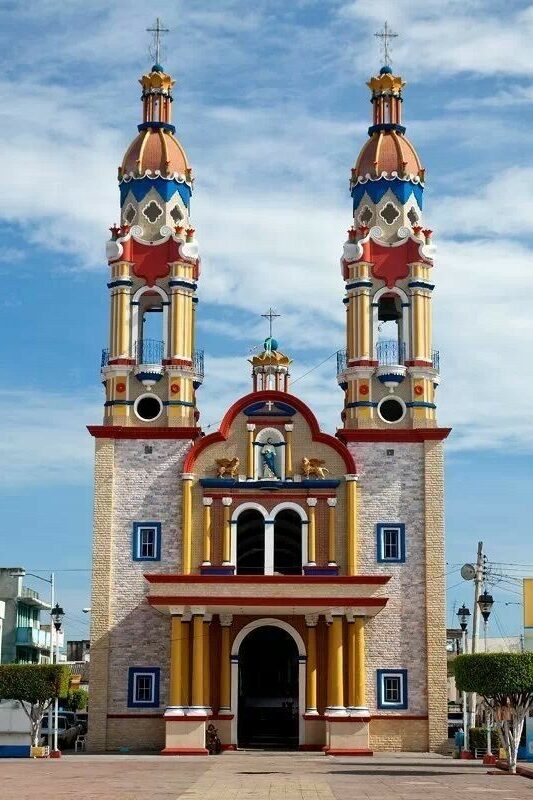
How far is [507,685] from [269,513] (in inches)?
535

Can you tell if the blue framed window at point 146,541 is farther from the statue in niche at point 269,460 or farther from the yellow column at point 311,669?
the yellow column at point 311,669

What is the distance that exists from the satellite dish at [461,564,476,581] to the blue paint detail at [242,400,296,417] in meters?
9.48

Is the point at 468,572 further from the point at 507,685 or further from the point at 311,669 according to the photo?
the point at 507,685

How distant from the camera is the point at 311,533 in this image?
53031 mm

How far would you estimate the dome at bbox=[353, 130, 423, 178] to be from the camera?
57.8m

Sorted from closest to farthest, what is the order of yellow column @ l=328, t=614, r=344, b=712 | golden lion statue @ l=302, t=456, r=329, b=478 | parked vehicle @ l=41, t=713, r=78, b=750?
yellow column @ l=328, t=614, r=344, b=712, golden lion statue @ l=302, t=456, r=329, b=478, parked vehicle @ l=41, t=713, r=78, b=750

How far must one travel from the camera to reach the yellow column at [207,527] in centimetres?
5300

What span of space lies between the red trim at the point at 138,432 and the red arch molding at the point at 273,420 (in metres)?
0.75

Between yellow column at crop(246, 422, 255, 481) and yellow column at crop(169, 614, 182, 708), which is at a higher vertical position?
yellow column at crop(246, 422, 255, 481)

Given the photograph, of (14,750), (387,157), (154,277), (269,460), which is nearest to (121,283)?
(154,277)

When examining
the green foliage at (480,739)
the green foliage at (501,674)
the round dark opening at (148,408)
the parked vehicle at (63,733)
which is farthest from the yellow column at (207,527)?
the green foliage at (501,674)

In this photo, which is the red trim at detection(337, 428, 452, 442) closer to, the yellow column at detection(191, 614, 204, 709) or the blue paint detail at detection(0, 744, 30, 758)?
the yellow column at detection(191, 614, 204, 709)

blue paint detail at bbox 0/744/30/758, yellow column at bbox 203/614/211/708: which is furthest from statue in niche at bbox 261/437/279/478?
blue paint detail at bbox 0/744/30/758

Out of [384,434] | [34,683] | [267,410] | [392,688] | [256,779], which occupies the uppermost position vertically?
[267,410]
